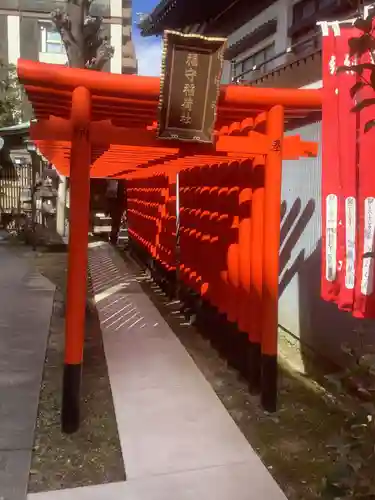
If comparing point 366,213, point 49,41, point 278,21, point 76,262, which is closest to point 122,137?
point 76,262

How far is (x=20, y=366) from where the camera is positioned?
586 cm

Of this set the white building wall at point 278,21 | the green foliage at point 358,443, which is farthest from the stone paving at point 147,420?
the white building wall at point 278,21

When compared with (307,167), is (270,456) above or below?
below

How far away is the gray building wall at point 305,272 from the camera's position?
5.48m

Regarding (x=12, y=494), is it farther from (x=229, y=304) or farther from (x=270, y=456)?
(x=229, y=304)

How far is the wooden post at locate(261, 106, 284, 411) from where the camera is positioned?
16.0ft

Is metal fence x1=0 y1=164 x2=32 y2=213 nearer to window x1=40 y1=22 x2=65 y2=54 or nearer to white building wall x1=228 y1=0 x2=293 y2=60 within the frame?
window x1=40 y1=22 x2=65 y2=54

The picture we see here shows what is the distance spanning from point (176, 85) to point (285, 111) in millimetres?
1317

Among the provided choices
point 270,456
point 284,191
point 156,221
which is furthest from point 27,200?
point 270,456

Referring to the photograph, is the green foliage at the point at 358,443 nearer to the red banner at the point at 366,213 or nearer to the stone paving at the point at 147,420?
the stone paving at the point at 147,420

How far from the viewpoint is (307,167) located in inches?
242

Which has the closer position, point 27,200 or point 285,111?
point 285,111

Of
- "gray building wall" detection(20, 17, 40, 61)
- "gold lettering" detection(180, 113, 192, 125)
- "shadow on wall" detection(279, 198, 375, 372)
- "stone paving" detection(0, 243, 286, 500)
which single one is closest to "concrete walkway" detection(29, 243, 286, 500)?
"stone paving" detection(0, 243, 286, 500)

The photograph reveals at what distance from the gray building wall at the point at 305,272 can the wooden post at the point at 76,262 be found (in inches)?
104
